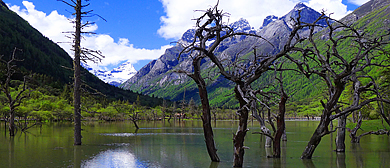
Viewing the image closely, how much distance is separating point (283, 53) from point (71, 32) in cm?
2206

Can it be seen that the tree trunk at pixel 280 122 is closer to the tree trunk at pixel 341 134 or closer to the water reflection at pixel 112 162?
the tree trunk at pixel 341 134

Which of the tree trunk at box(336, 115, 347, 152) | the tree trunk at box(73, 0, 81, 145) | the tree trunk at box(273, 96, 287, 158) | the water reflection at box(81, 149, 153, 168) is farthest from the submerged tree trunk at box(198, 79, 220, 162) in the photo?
the tree trunk at box(73, 0, 81, 145)

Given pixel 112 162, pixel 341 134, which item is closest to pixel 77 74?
pixel 112 162

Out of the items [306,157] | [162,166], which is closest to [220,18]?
[162,166]

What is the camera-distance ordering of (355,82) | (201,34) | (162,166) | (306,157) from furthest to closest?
(355,82)
(306,157)
(162,166)
(201,34)

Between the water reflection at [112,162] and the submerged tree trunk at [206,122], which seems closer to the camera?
the submerged tree trunk at [206,122]

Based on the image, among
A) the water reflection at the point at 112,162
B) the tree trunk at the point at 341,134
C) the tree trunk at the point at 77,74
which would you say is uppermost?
the tree trunk at the point at 77,74

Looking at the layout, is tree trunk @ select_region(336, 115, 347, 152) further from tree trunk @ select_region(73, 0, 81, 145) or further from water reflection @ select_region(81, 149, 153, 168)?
tree trunk @ select_region(73, 0, 81, 145)

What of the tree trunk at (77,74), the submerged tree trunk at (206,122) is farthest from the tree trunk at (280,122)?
the tree trunk at (77,74)

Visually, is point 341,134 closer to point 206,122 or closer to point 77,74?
point 206,122

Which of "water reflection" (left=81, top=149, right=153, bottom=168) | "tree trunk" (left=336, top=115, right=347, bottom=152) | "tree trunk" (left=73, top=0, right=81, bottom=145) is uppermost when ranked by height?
"tree trunk" (left=73, top=0, right=81, bottom=145)

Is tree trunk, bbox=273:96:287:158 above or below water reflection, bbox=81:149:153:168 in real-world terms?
above

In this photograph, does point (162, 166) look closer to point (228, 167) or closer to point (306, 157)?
point (228, 167)

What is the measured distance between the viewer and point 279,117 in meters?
24.1
